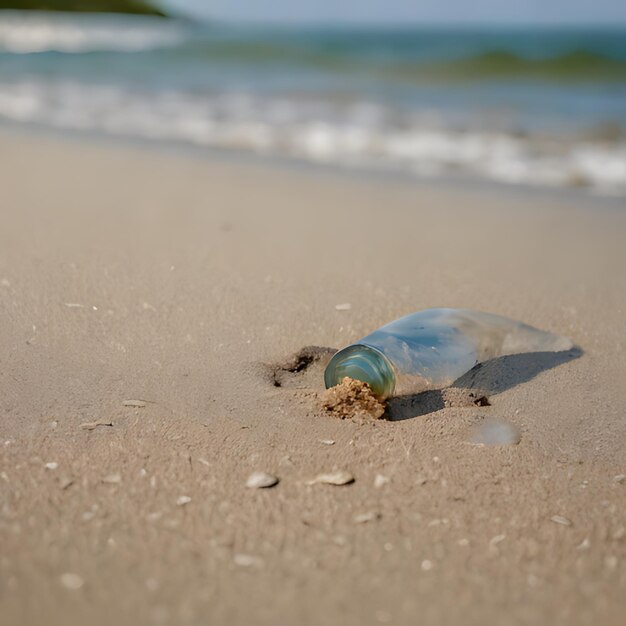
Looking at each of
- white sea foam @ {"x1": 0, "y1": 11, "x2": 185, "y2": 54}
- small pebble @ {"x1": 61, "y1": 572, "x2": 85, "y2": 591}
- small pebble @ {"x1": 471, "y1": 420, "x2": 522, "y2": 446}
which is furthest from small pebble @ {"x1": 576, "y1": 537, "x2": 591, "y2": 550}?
white sea foam @ {"x1": 0, "y1": 11, "x2": 185, "y2": 54}

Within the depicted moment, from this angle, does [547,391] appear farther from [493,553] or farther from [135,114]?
[135,114]

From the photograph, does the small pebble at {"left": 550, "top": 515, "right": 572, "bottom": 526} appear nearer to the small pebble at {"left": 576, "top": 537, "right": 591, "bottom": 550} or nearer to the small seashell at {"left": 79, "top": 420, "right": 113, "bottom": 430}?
the small pebble at {"left": 576, "top": 537, "right": 591, "bottom": 550}

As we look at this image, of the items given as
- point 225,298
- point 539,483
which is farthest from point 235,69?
point 539,483

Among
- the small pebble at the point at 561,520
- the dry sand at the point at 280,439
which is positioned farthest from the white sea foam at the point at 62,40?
the small pebble at the point at 561,520

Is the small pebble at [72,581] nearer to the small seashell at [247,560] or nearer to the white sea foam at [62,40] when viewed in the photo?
the small seashell at [247,560]

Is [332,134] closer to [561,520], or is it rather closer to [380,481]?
[380,481]
